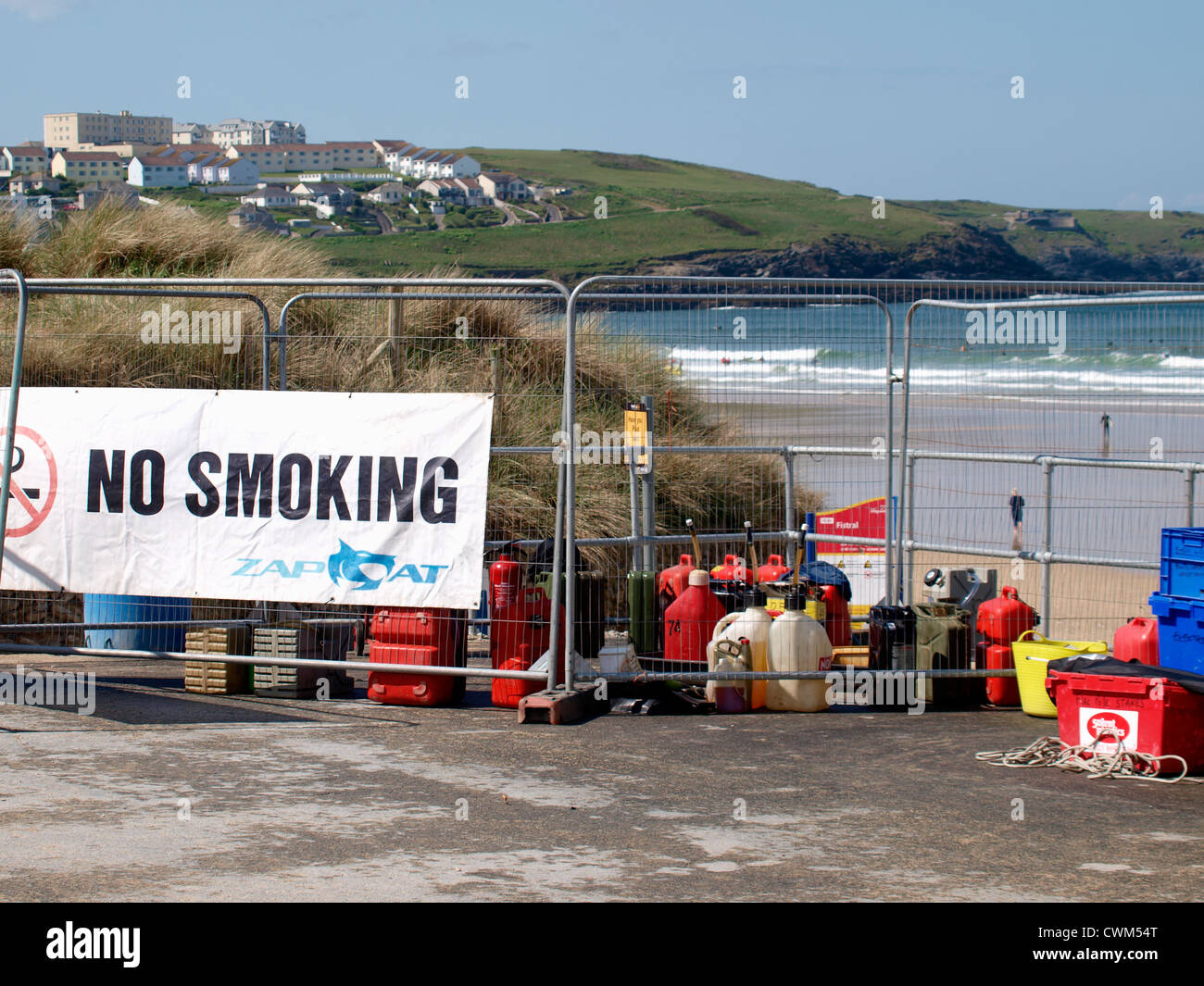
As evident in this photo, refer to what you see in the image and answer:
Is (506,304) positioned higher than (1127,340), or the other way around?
(506,304)

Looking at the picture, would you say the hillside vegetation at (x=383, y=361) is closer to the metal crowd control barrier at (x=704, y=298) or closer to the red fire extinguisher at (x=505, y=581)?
the metal crowd control barrier at (x=704, y=298)

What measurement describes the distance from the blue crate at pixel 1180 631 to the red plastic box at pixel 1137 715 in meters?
0.43

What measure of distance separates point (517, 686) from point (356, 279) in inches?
118

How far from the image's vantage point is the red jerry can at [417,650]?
8.92m

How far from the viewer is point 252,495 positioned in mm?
8961

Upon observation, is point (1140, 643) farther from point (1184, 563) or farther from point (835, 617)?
point (835, 617)

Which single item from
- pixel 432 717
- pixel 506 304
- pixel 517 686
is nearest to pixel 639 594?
pixel 517 686

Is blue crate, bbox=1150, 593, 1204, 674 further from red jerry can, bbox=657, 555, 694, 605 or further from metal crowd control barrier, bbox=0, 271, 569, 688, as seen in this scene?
metal crowd control barrier, bbox=0, 271, 569, 688

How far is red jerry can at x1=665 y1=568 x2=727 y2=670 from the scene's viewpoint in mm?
9242

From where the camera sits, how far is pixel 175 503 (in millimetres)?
9062

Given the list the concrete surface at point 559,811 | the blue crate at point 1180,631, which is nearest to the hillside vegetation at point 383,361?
the concrete surface at point 559,811

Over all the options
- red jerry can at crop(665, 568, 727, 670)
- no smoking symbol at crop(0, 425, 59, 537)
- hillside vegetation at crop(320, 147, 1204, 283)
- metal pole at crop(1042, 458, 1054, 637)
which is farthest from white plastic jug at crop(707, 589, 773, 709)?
hillside vegetation at crop(320, 147, 1204, 283)

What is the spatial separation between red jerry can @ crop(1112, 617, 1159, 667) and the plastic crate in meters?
0.52
